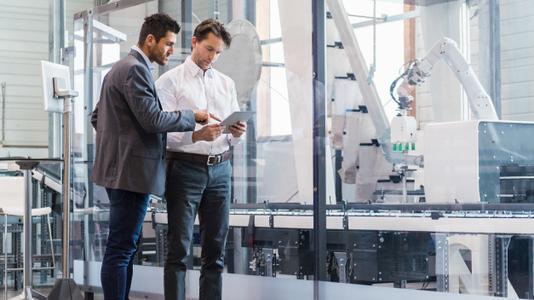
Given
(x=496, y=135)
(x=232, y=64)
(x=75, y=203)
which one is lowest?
(x=75, y=203)

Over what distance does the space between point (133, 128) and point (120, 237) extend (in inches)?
18.4

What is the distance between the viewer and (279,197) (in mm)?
4422

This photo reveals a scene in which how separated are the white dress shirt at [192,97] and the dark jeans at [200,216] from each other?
8 cm

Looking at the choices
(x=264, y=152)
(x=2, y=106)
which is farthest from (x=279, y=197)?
(x=2, y=106)

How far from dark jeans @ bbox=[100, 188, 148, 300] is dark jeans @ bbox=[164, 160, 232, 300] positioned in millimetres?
149

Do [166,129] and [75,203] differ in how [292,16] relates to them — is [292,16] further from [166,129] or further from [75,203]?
[75,203]

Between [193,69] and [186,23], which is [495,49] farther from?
[193,69]

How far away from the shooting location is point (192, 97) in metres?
3.98

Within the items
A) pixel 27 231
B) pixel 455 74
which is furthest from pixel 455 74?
pixel 27 231

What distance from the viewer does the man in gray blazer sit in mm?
3711

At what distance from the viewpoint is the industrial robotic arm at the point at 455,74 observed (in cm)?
480

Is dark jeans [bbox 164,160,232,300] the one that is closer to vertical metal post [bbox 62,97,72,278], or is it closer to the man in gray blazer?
the man in gray blazer

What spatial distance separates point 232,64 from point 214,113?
2.33 ft

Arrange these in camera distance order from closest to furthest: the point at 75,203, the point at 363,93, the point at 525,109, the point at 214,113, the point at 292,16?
the point at 214,113 < the point at 292,16 < the point at 363,93 < the point at 525,109 < the point at 75,203
